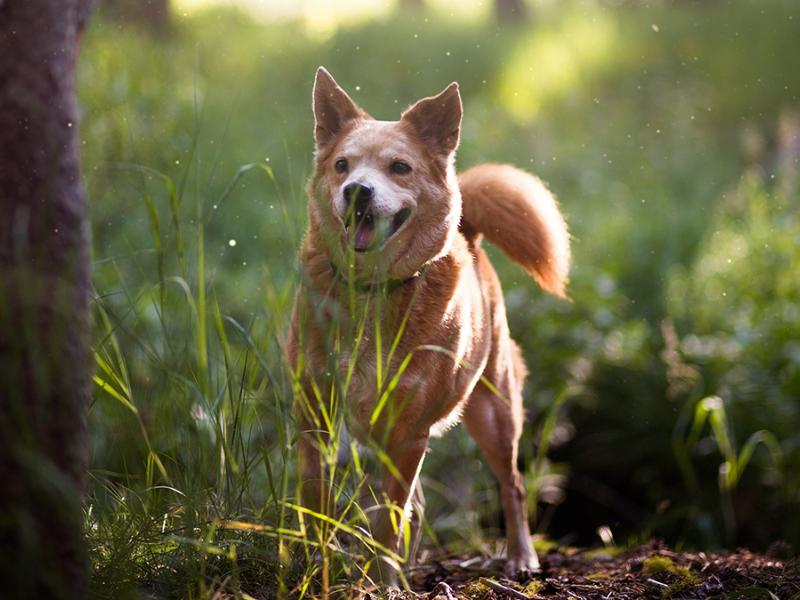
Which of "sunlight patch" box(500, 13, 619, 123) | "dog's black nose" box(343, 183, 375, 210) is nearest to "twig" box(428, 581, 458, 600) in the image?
"dog's black nose" box(343, 183, 375, 210)

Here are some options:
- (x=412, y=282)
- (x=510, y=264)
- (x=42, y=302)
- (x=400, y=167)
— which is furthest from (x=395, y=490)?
(x=510, y=264)

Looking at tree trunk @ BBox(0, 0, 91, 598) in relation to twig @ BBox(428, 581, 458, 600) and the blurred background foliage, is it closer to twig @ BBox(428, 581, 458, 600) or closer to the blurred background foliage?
the blurred background foliage

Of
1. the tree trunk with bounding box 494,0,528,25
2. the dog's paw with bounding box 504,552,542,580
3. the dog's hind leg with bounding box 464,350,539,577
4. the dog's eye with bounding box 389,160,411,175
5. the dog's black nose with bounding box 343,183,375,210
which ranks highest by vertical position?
the tree trunk with bounding box 494,0,528,25

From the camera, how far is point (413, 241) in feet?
10.4

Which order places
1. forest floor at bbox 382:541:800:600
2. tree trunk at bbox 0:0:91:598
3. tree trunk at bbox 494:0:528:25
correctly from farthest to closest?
tree trunk at bbox 494:0:528:25 < forest floor at bbox 382:541:800:600 < tree trunk at bbox 0:0:91:598

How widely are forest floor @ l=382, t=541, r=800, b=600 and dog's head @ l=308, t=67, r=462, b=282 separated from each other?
951 millimetres

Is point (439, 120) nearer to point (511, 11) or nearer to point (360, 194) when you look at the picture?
point (360, 194)

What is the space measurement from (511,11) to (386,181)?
12062mm

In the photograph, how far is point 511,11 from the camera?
14.4 metres

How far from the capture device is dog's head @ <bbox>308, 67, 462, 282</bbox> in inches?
119

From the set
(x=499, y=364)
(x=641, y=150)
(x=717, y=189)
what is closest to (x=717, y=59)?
(x=641, y=150)

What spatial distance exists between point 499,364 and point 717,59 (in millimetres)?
9635

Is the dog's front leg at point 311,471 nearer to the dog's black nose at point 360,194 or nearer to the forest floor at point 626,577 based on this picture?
the forest floor at point 626,577

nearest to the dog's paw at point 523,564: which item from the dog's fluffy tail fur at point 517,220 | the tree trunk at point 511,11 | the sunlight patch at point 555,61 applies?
the dog's fluffy tail fur at point 517,220
